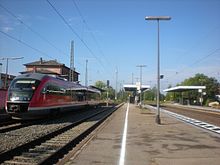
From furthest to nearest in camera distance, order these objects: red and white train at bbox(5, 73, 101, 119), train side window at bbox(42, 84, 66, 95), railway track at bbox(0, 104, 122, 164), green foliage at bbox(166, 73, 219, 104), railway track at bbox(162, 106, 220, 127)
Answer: green foliage at bbox(166, 73, 219, 104), railway track at bbox(162, 106, 220, 127), train side window at bbox(42, 84, 66, 95), red and white train at bbox(5, 73, 101, 119), railway track at bbox(0, 104, 122, 164)

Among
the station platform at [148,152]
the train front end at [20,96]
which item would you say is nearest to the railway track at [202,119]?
the station platform at [148,152]

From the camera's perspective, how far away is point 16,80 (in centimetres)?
2388

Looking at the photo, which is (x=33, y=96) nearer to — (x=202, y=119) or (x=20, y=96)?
(x=20, y=96)

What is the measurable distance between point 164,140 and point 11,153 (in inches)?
265

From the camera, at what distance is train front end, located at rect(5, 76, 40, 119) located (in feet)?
72.3

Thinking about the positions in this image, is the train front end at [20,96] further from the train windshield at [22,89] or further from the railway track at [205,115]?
the railway track at [205,115]

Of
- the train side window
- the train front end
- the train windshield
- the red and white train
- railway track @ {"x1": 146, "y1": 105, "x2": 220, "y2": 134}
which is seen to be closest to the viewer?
the train front end

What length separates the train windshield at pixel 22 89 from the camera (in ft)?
73.6

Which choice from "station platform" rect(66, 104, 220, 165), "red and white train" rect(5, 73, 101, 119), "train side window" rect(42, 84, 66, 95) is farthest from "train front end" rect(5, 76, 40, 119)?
"station platform" rect(66, 104, 220, 165)

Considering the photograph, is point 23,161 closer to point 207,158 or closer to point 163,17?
point 207,158

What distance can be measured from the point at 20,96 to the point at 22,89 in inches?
21.9

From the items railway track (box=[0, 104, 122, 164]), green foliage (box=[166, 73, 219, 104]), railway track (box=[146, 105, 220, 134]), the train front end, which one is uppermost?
green foliage (box=[166, 73, 219, 104])

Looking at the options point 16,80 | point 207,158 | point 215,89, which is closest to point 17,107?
point 16,80

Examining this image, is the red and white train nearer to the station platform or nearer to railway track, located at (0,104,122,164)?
railway track, located at (0,104,122,164)
